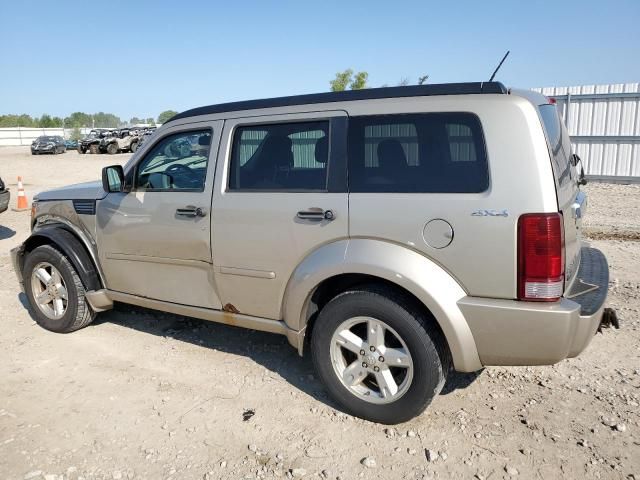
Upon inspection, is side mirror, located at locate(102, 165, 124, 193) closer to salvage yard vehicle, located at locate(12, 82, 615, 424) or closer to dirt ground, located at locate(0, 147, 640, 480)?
salvage yard vehicle, located at locate(12, 82, 615, 424)

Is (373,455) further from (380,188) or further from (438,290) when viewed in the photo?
(380,188)

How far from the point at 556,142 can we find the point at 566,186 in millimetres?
265

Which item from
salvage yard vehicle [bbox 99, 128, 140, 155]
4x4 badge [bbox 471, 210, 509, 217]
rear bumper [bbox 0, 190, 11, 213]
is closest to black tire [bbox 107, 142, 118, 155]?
salvage yard vehicle [bbox 99, 128, 140, 155]

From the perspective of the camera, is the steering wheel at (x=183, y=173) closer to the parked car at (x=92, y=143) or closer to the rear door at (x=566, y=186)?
the rear door at (x=566, y=186)

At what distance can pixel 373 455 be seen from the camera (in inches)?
114

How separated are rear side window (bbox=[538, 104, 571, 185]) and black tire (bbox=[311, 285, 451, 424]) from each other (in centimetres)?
106

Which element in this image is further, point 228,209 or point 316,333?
point 228,209

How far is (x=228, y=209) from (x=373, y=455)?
5.87 feet

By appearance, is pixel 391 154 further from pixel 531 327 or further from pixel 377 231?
pixel 531 327

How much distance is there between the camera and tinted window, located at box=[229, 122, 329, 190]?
3268 millimetres

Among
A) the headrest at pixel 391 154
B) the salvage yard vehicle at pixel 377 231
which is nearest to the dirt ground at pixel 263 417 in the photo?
the salvage yard vehicle at pixel 377 231

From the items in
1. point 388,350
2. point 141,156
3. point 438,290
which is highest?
point 141,156

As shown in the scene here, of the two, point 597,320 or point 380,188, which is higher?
point 380,188

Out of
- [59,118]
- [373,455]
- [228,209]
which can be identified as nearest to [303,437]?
[373,455]
